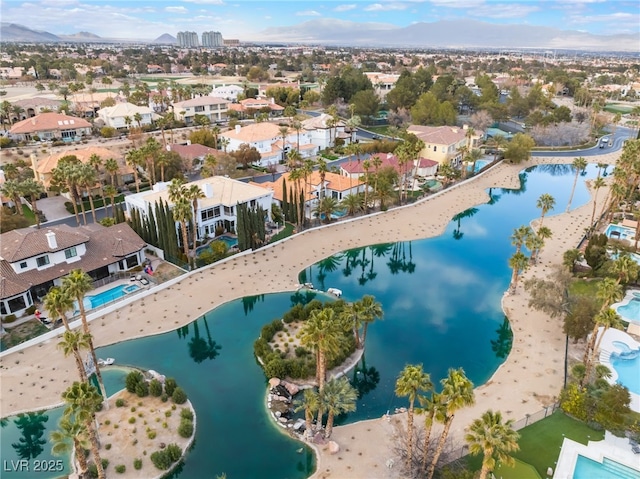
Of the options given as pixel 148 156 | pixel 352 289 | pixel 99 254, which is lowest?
pixel 352 289

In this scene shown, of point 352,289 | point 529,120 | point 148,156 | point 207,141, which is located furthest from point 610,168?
point 148,156

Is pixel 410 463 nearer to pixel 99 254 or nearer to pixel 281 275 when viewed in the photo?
pixel 281 275

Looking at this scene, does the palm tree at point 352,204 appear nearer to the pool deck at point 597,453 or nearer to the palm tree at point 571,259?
the palm tree at point 571,259

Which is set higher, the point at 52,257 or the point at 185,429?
the point at 52,257

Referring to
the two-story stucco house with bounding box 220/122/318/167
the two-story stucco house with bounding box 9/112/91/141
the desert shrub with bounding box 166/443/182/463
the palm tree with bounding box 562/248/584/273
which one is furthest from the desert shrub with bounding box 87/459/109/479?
the two-story stucco house with bounding box 9/112/91/141

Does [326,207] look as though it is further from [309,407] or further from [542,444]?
[542,444]

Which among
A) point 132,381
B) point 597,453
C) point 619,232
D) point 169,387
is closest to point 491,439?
point 597,453

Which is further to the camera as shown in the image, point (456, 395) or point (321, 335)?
point (321, 335)
